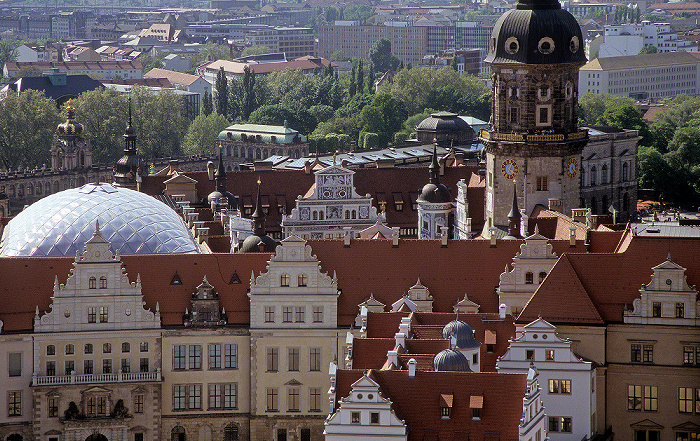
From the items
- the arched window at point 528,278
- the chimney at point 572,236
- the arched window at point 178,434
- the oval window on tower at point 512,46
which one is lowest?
the arched window at point 178,434

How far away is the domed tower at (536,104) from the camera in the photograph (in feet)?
447

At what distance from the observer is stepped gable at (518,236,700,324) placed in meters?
107

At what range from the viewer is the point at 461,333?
98.6m

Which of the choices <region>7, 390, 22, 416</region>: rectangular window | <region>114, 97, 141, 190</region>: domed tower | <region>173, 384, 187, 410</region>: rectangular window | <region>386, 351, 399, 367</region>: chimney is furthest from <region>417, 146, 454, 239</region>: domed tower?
<region>386, 351, 399, 367</region>: chimney

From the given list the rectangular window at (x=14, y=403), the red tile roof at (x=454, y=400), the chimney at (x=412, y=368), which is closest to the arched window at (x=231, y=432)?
the rectangular window at (x=14, y=403)

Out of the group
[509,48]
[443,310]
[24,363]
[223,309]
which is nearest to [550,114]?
[509,48]

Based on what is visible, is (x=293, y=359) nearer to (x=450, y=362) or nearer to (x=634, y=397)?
(x=450, y=362)

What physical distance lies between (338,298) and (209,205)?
199ft

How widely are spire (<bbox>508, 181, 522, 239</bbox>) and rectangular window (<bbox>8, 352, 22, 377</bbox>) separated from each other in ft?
136

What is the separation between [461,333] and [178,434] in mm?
23773

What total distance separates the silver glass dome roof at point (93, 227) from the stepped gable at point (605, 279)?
3097cm

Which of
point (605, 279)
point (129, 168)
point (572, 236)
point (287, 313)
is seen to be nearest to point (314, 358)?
point (287, 313)

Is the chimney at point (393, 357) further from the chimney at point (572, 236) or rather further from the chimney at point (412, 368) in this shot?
the chimney at point (572, 236)

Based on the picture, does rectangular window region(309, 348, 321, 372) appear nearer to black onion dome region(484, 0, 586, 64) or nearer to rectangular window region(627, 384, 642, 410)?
rectangular window region(627, 384, 642, 410)
